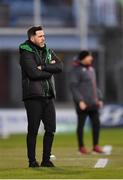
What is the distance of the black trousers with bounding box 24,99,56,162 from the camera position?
11445 millimetres

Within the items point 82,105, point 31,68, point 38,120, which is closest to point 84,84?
point 82,105

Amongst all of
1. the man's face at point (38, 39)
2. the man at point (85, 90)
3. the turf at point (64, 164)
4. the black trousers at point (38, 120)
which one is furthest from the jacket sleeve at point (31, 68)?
the man at point (85, 90)

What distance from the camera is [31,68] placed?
1136 centimetres

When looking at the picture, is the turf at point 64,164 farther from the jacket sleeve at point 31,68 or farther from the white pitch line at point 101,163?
the jacket sleeve at point 31,68

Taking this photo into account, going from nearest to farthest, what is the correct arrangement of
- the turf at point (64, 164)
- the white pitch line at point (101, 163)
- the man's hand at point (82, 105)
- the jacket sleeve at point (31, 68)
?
the turf at point (64, 164), the jacket sleeve at point (31, 68), the white pitch line at point (101, 163), the man's hand at point (82, 105)

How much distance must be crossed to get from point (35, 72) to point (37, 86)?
20 centimetres

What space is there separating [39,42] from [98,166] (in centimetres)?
202

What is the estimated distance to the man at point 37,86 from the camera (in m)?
11.4

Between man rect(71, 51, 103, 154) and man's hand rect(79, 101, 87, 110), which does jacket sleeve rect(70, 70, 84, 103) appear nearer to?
man rect(71, 51, 103, 154)

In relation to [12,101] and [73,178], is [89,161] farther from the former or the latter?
[12,101]

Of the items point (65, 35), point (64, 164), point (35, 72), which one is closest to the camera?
point (35, 72)


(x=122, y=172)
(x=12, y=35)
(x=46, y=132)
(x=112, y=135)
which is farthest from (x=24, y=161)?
(x=12, y=35)

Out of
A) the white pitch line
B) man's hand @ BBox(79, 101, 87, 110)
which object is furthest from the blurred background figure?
the white pitch line

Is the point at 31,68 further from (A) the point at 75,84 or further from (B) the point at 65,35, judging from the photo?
(B) the point at 65,35
